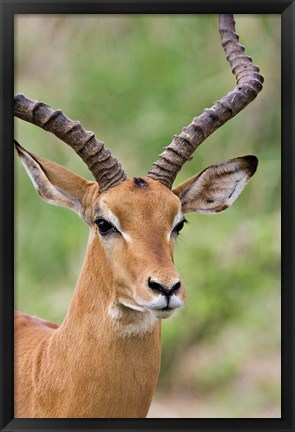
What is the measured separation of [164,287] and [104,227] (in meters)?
0.47

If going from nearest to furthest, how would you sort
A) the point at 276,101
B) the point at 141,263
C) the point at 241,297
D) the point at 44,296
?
the point at 141,263
the point at 276,101
the point at 44,296
the point at 241,297

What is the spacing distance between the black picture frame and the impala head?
13 cm

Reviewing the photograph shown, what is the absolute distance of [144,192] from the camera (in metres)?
4.02

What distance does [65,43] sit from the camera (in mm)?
5398

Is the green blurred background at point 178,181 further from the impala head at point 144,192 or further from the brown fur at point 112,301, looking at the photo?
the brown fur at point 112,301

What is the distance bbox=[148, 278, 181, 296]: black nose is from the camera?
3676 millimetres

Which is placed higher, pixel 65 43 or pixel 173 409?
pixel 65 43

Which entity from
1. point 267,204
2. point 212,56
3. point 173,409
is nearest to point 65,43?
point 212,56

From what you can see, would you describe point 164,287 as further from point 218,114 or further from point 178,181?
point 178,181

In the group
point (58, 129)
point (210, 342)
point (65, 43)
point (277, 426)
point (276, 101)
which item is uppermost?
point (65, 43)

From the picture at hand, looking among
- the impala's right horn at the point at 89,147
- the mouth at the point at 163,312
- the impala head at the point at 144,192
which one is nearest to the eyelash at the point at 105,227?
the impala head at the point at 144,192

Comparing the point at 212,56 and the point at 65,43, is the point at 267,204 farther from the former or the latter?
the point at 65,43

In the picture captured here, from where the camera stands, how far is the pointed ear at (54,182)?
4191mm
